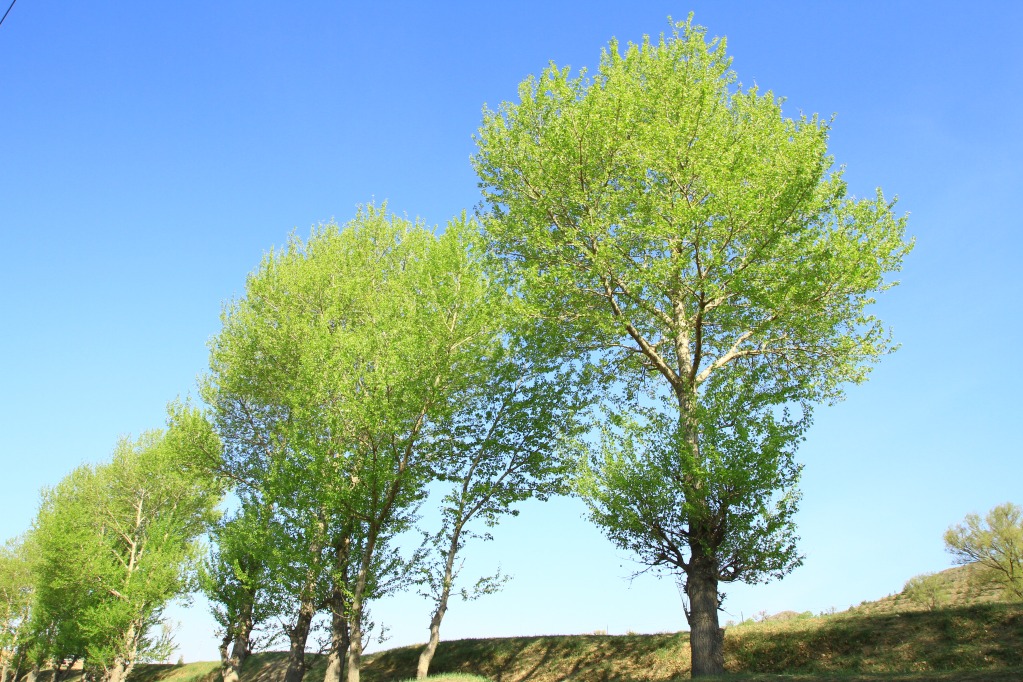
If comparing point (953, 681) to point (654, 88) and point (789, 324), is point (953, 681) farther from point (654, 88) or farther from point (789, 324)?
point (654, 88)

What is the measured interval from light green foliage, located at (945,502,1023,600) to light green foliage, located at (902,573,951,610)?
91.6 inches

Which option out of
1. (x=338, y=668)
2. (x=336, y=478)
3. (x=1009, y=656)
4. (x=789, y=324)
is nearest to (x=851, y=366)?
(x=789, y=324)

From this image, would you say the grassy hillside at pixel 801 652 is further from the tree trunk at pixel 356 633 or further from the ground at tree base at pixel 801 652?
the tree trunk at pixel 356 633

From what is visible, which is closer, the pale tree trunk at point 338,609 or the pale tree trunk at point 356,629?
the pale tree trunk at point 356,629

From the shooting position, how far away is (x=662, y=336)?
18.3 m

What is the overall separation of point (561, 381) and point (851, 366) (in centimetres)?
791

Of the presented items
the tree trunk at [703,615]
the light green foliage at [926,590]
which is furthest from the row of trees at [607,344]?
the light green foliage at [926,590]

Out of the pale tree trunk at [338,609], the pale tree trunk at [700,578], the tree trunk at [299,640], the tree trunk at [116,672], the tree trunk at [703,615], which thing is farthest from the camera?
the tree trunk at [116,672]

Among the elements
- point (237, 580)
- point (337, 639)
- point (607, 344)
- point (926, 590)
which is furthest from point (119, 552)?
point (926, 590)

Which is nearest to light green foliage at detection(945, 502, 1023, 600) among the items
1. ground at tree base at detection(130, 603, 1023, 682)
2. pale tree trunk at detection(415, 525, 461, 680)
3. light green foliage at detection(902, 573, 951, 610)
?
light green foliage at detection(902, 573, 951, 610)

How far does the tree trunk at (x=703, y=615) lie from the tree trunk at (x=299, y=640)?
1151cm

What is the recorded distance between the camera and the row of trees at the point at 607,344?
15047 mm

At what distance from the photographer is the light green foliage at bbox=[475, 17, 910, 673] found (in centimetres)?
1476

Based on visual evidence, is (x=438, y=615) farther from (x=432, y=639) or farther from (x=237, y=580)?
(x=237, y=580)
